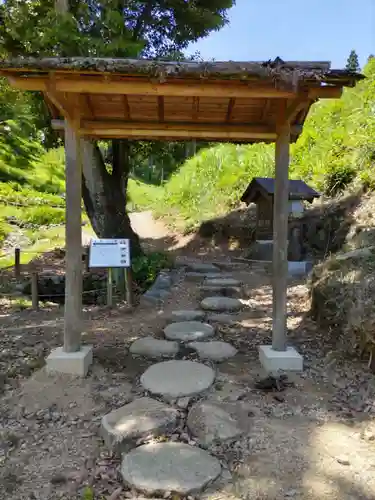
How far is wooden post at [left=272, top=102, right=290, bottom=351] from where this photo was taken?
391cm

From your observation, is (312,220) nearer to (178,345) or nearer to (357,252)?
(357,252)

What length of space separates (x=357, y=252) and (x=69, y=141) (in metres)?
3.92

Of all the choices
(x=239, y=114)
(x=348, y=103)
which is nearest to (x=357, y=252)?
(x=239, y=114)

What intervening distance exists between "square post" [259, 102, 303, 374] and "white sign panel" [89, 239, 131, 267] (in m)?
2.37

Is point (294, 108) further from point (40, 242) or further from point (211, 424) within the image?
point (40, 242)

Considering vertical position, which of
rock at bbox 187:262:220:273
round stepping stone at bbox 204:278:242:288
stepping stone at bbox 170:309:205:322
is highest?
rock at bbox 187:262:220:273

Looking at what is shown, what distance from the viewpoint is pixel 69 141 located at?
3.81m

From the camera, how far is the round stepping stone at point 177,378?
3393 mm

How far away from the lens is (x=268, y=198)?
9.02 meters

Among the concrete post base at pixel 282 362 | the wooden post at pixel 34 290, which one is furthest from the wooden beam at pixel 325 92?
the wooden post at pixel 34 290

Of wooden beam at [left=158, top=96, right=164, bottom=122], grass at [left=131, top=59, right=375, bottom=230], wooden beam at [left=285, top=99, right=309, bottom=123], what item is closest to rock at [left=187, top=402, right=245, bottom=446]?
wooden beam at [left=285, top=99, right=309, bottom=123]

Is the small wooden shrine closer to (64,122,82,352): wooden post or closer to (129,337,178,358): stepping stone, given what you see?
(129,337,178,358): stepping stone

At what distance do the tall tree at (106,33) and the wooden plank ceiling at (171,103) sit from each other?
315 centimetres

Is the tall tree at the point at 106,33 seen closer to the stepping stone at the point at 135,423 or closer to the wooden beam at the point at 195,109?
the wooden beam at the point at 195,109
